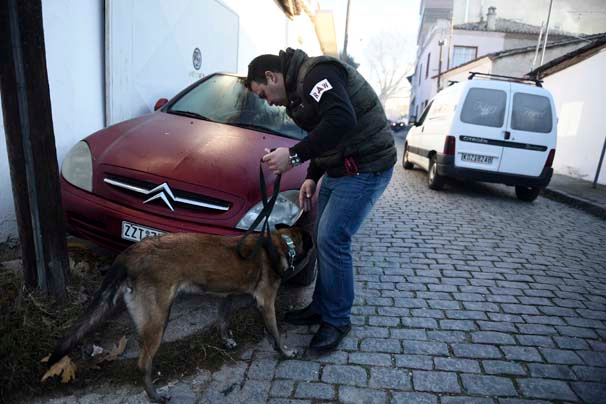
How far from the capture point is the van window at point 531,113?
25.2 ft

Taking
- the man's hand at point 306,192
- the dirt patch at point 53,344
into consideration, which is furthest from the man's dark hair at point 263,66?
the dirt patch at point 53,344

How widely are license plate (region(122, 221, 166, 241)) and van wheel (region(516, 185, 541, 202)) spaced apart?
7.47 metres

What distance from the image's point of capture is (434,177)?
8.48 meters

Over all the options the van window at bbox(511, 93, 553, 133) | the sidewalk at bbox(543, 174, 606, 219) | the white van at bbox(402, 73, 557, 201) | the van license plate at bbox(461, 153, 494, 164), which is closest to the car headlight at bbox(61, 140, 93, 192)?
the white van at bbox(402, 73, 557, 201)

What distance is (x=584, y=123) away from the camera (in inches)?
443

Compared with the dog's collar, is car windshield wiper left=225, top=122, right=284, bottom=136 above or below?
above

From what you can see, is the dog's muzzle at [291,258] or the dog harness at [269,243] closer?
the dog harness at [269,243]

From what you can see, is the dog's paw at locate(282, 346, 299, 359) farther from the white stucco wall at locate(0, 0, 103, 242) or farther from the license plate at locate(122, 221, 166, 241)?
the white stucco wall at locate(0, 0, 103, 242)

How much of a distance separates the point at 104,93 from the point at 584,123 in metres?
11.5

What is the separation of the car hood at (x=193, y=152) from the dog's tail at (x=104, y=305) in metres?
1.05

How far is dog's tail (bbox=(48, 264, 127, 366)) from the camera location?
2053 millimetres

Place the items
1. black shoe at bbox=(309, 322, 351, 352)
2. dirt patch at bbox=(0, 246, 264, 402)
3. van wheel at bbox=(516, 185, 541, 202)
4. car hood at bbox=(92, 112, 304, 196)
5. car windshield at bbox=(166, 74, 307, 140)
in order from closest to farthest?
dirt patch at bbox=(0, 246, 264, 402) → black shoe at bbox=(309, 322, 351, 352) → car hood at bbox=(92, 112, 304, 196) → car windshield at bbox=(166, 74, 307, 140) → van wheel at bbox=(516, 185, 541, 202)

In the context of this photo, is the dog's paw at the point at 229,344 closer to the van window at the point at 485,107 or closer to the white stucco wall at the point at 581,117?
the van window at the point at 485,107

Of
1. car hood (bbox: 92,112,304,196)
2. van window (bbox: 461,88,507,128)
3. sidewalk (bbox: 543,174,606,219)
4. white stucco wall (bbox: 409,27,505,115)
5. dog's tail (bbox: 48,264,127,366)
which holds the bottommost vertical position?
sidewalk (bbox: 543,174,606,219)
